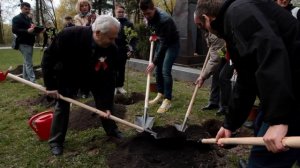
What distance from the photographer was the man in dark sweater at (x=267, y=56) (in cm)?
181

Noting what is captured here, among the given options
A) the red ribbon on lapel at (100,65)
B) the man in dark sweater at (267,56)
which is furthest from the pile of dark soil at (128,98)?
the man in dark sweater at (267,56)

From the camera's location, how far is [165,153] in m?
4.05

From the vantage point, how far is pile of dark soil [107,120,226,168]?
3.84 m

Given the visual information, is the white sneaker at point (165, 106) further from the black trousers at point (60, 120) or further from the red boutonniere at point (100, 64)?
the red boutonniere at point (100, 64)

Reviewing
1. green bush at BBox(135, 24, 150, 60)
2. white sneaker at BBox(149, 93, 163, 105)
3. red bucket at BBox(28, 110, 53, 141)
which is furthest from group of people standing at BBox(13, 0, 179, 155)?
green bush at BBox(135, 24, 150, 60)

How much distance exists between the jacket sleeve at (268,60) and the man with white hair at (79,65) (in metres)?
2.05

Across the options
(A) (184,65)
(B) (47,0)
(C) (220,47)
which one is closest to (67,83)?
(C) (220,47)

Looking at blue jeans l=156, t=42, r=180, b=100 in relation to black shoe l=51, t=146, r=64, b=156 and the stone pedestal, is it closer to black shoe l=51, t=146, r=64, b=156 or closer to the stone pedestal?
black shoe l=51, t=146, r=64, b=156

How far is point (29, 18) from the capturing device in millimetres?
8578

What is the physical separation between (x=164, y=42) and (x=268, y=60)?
Result: 4073mm

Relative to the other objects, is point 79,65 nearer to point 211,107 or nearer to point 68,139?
point 68,139

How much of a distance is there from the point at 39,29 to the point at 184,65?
15.0 feet

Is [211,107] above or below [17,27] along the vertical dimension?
below

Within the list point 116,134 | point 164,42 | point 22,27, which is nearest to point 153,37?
point 164,42
